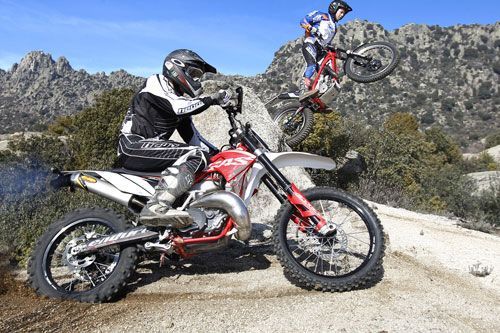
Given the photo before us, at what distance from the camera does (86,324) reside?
349 cm

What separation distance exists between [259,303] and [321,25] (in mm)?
6350

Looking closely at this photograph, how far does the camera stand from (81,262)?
13.5ft

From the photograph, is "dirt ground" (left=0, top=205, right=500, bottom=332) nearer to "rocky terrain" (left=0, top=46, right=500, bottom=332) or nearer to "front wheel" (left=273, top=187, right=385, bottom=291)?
"rocky terrain" (left=0, top=46, right=500, bottom=332)

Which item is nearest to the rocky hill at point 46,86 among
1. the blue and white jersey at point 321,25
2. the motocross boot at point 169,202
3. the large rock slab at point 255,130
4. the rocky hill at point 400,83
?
the rocky hill at point 400,83

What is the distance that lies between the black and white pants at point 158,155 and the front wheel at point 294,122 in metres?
4.30

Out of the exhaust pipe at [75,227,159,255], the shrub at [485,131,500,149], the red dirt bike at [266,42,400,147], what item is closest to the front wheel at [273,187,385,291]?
the exhaust pipe at [75,227,159,255]

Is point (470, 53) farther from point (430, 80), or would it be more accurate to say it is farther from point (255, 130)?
point (255, 130)

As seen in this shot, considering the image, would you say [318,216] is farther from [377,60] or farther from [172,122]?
[377,60]

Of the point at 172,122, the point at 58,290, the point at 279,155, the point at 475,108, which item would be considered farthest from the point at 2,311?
the point at 475,108

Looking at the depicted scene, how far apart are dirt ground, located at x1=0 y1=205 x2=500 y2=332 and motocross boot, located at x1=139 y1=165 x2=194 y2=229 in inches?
26.9

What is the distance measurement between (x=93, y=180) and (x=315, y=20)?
6076mm

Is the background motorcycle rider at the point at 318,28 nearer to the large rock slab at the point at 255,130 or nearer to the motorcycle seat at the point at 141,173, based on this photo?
the large rock slab at the point at 255,130

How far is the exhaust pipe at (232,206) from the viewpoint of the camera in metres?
4.00

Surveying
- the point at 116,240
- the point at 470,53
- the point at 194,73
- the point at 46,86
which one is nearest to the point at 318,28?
the point at 194,73
